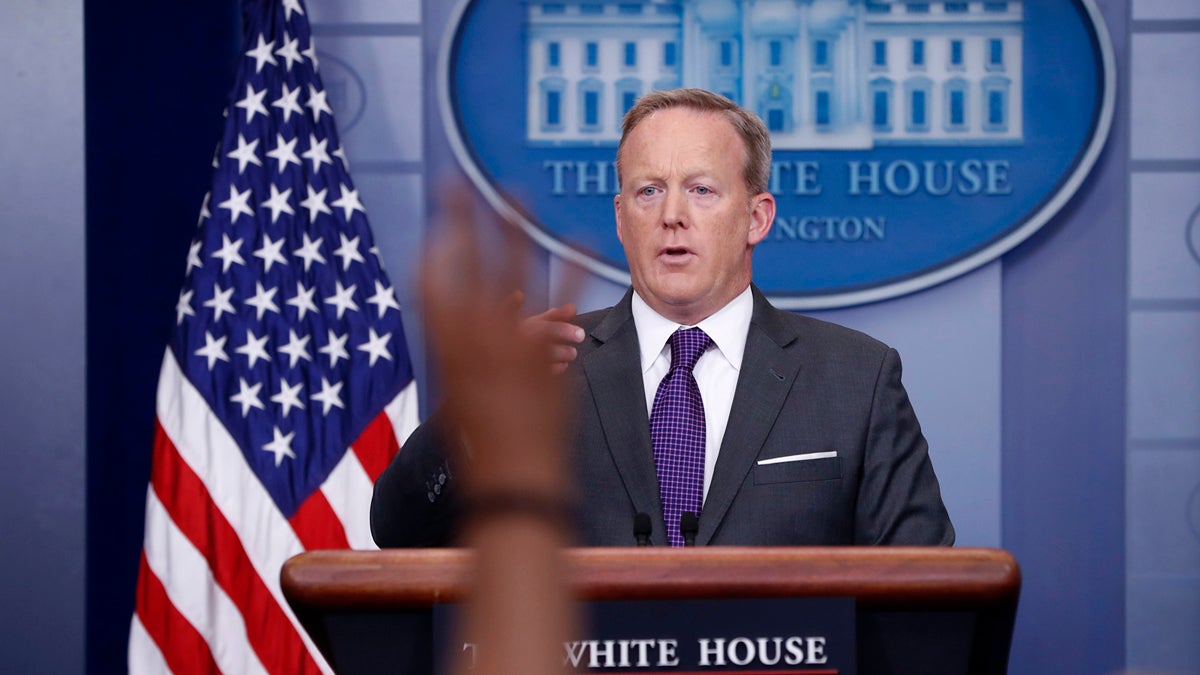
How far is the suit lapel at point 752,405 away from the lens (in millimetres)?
1416

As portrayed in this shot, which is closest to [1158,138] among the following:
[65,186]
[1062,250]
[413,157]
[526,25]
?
[1062,250]

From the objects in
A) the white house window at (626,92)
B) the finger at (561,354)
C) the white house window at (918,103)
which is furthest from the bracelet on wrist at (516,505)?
the white house window at (918,103)

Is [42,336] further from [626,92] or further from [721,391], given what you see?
[721,391]

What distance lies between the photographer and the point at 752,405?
1494 millimetres

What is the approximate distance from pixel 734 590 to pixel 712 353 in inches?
32.1

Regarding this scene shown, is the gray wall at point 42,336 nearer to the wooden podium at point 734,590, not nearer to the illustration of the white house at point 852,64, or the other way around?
the illustration of the white house at point 852,64

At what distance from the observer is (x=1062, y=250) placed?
2744 millimetres

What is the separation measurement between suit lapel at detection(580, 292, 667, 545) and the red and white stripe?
3.52ft

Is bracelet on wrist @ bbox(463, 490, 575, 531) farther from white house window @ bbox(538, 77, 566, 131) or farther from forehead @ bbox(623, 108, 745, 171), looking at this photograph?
white house window @ bbox(538, 77, 566, 131)

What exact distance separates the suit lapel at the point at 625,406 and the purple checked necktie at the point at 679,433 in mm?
17

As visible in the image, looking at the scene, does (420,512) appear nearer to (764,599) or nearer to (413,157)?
(764,599)

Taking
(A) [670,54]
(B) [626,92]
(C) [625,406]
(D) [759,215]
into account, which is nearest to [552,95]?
(B) [626,92]

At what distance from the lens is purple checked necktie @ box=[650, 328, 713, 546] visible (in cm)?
143

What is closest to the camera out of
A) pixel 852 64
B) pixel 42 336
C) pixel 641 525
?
pixel 641 525
